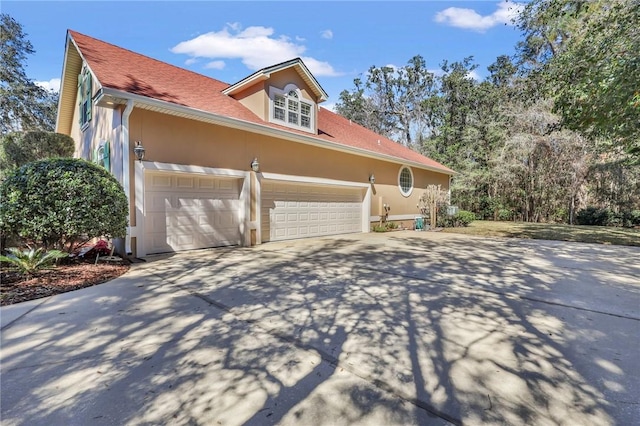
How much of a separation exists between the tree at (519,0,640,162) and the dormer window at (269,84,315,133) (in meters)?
7.25

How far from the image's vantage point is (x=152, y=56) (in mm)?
9961

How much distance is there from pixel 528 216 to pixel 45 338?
2307 cm

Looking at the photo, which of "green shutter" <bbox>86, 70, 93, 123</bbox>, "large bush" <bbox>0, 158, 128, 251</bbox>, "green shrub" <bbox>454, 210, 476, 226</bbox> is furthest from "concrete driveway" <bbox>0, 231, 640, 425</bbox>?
"green shrub" <bbox>454, 210, 476, 226</bbox>

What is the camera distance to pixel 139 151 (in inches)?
257

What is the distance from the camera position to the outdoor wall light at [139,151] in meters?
6.52

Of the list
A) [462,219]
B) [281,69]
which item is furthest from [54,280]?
[462,219]

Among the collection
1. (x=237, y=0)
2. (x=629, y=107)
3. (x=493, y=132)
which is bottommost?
(x=629, y=107)

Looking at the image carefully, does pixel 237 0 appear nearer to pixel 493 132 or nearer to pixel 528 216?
pixel 493 132

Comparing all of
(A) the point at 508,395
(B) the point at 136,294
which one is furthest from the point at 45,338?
(A) the point at 508,395

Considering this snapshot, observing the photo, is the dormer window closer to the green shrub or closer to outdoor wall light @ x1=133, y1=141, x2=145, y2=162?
outdoor wall light @ x1=133, y1=141, x2=145, y2=162

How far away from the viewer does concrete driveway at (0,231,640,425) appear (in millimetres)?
1934

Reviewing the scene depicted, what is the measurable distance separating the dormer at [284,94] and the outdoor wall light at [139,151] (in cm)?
396

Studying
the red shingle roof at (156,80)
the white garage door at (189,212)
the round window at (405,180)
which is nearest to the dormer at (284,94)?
the red shingle roof at (156,80)

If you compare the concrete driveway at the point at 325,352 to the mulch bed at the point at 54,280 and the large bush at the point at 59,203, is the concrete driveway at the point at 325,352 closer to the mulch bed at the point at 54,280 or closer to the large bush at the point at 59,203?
the mulch bed at the point at 54,280
